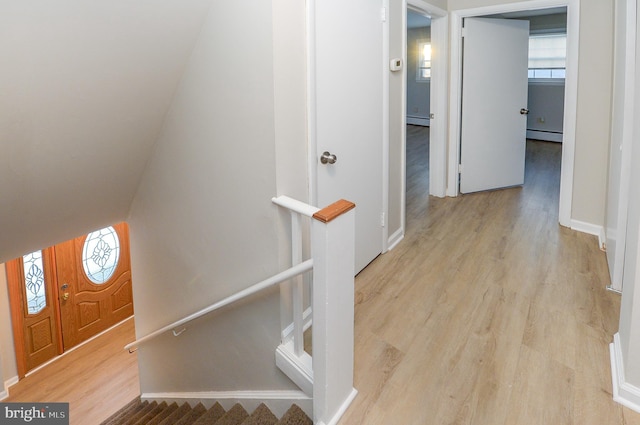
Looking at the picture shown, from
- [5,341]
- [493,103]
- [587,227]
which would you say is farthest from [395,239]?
[5,341]

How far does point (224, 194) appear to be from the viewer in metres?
2.61

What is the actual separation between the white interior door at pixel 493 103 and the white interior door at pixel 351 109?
197 cm

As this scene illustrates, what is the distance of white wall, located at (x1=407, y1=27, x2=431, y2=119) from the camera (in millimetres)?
10062

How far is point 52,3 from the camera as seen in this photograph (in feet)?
6.13

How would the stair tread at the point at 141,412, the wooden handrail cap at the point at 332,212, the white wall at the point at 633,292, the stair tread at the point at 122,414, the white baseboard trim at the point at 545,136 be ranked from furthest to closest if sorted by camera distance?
the white baseboard trim at the point at 545,136 < the stair tread at the point at 122,414 < the stair tread at the point at 141,412 < the white wall at the point at 633,292 < the wooden handrail cap at the point at 332,212

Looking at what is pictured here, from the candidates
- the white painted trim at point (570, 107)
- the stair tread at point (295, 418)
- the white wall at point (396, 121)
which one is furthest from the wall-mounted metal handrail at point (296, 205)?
the white painted trim at point (570, 107)

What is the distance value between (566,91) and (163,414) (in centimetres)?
409

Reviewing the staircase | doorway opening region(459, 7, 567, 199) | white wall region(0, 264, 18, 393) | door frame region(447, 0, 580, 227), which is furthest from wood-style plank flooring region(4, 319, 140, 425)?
doorway opening region(459, 7, 567, 199)

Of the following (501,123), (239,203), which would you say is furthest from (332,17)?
(501,123)

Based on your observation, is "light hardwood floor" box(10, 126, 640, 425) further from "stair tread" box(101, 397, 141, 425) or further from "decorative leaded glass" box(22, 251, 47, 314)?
"decorative leaded glass" box(22, 251, 47, 314)

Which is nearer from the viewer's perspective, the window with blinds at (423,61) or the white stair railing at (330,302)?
the white stair railing at (330,302)

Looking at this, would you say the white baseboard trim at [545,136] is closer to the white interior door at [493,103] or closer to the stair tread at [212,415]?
the white interior door at [493,103]

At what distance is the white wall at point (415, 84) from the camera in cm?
1006

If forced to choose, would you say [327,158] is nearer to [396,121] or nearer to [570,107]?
[396,121]
